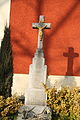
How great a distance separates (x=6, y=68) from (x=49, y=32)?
258 centimetres

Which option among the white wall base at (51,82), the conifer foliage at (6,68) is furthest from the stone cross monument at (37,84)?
the white wall base at (51,82)

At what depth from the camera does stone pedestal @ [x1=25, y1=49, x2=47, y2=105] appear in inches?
256

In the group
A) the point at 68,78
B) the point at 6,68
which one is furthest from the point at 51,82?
the point at 6,68

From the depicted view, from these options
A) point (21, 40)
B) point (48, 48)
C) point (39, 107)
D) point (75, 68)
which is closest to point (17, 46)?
point (21, 40)

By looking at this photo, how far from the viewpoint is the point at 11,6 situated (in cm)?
925

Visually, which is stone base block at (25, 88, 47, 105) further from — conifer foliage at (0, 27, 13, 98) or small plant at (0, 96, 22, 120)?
conifer foliage at (0, 27, 13, 98)

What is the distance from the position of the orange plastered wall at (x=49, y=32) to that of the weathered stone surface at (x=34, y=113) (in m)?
2.97

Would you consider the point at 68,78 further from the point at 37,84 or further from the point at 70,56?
the point at 37,84

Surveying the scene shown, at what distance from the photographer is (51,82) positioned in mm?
8859

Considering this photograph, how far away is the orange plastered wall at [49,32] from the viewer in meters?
8.98

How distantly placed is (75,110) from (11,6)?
5.50 meters

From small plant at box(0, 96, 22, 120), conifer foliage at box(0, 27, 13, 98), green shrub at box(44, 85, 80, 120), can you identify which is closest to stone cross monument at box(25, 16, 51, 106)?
green shrub at box(44, 85, 80, 120)

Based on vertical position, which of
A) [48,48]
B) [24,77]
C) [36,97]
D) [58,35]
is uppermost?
[58,35]

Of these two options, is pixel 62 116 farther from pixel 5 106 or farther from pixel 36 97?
pixel 5 106
